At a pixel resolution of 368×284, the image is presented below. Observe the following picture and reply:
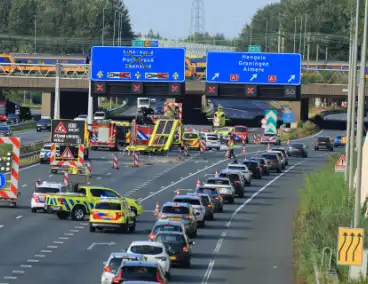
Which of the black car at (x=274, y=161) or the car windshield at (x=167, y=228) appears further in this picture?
the black car at (x=274, y=161)

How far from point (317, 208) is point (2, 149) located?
24.9 m

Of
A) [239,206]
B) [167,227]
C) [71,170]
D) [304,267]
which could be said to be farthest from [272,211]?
[304,267]

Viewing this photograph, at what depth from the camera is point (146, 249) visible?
3406 centimetres

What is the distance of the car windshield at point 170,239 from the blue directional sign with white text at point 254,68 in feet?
141

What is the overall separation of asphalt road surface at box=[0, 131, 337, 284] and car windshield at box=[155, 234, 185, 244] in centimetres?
84

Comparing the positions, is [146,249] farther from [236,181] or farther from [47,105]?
[47,105]

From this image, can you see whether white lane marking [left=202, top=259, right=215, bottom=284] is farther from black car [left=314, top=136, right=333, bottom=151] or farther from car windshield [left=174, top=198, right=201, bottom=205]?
black car [left=314, top=136, right=333, bottom=151]

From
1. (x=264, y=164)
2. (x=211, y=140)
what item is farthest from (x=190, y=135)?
(x=264, y=164)

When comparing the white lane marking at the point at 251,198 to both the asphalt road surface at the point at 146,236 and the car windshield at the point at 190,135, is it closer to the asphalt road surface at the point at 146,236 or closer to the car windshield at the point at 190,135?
the asphalt road surface at the point at 146,236

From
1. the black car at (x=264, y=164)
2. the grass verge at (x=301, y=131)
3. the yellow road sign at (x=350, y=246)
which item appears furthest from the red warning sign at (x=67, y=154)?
the grass verge at (x=301, y=131)

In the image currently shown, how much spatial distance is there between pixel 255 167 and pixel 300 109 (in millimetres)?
52194

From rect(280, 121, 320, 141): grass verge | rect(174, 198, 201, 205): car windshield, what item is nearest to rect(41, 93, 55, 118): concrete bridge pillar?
rect(280, 121, 320, 141): grass verge

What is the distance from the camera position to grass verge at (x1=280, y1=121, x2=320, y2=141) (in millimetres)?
116925

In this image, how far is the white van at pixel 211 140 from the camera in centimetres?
9831
